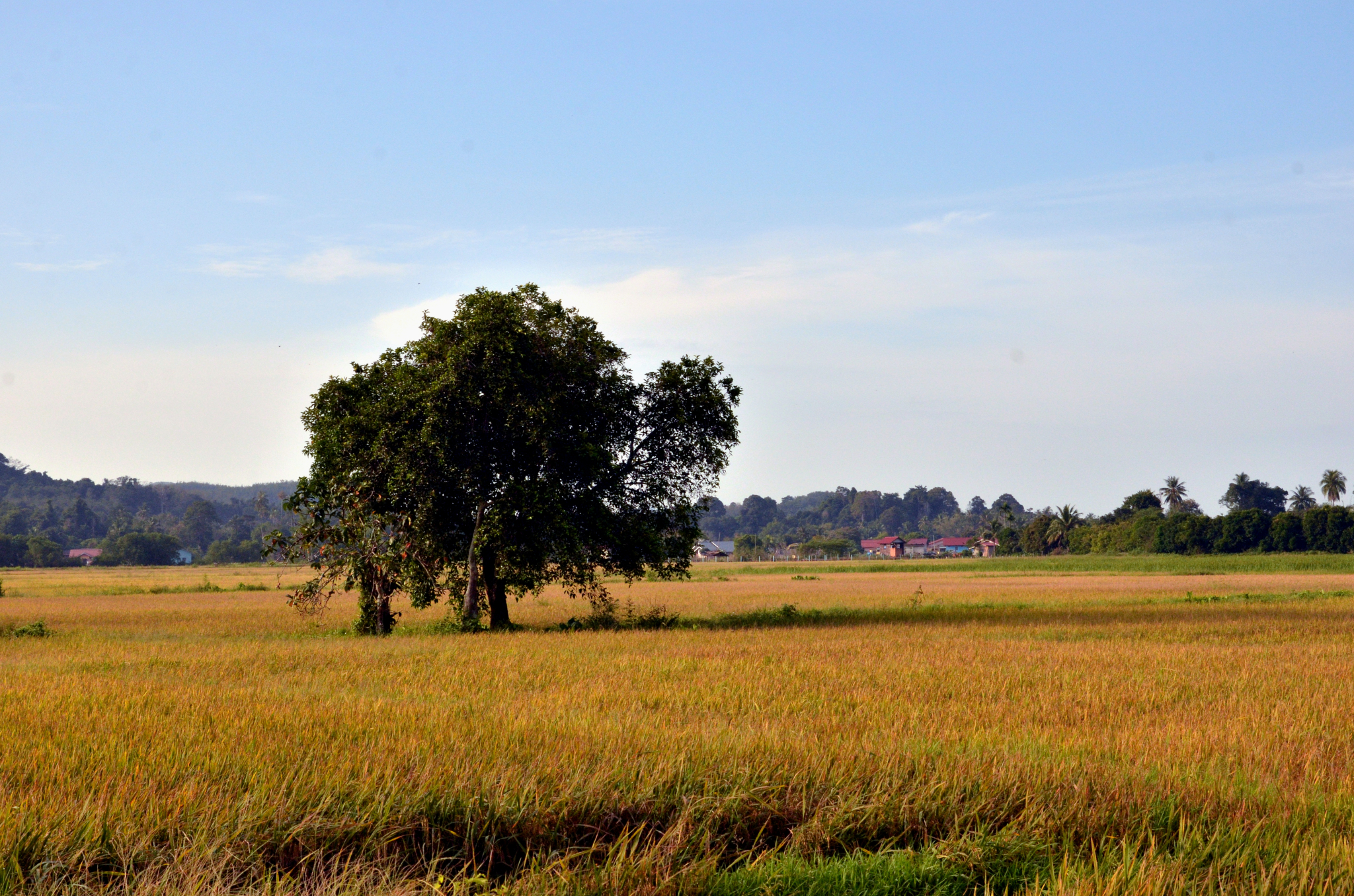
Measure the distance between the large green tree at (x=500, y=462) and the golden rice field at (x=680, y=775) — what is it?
757 centimetres

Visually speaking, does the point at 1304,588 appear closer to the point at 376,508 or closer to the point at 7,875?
the point at 376,508

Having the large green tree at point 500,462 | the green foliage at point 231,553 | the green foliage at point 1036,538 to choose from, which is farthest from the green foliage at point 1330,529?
the green foliage at point 231,553

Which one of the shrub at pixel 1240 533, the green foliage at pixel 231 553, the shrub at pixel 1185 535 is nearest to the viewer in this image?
the shrub at pixel 1240 533

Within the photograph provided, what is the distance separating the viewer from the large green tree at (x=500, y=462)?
26.7 metres

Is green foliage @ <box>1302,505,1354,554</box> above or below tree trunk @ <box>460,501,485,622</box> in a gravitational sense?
above

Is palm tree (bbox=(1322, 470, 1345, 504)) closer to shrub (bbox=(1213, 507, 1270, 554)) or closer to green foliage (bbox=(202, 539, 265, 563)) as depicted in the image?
shrub (bbox=(1213, 507, 1270, 554))

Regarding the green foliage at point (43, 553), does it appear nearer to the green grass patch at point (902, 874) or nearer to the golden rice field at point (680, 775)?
the golden rice field at point (680, 775)

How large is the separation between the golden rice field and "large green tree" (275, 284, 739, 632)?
7.57 metres

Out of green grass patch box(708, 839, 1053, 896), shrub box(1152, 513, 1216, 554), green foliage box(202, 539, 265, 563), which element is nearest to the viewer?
green grass patch box(708, 839, 1053, 896)

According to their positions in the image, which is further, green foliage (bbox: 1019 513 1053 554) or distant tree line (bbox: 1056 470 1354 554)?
green foliage (bbox: 1019 513 1053 554)

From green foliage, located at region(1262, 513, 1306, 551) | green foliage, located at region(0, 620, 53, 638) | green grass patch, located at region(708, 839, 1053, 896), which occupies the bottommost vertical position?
green foliage, located at region(0, 620, 53, 638)

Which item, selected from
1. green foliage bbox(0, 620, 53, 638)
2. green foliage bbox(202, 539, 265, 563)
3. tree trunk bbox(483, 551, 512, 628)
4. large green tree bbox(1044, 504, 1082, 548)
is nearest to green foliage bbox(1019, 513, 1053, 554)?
large green tree bbox(1044, 504, 1082, 548)

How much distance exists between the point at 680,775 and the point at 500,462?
20.2 m

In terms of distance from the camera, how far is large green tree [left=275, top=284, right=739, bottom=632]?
26.7 meters
